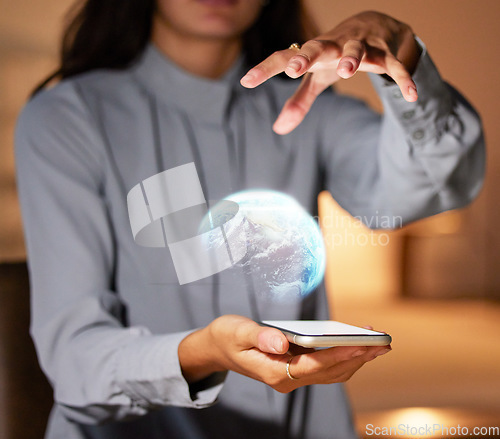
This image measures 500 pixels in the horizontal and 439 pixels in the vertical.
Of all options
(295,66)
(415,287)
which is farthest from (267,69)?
(415,287)

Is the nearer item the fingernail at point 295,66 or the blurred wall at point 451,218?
the fingernail at point 295,66

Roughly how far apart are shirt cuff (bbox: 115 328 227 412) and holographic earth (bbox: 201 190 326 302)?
0.20ft

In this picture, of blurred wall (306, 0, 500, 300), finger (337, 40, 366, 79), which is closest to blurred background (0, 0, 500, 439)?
blurred wall (306, 0, 500, 300)

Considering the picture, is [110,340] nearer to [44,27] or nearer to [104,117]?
[104,117]

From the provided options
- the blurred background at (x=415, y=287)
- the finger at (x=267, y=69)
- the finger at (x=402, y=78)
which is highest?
the finger at (x=267, y=69)

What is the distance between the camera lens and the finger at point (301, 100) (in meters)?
0.34

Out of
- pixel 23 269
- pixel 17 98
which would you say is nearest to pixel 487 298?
pixel 23 269

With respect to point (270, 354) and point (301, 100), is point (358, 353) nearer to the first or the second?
point (270, 354)

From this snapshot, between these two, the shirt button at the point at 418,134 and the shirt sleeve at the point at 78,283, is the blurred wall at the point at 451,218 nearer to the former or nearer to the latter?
the shirt button at the point at 418,134

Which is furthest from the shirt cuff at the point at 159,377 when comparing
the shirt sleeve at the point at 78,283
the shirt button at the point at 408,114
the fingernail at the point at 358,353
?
the shirt button at the point at 408,114

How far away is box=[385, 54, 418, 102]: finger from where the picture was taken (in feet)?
0.90

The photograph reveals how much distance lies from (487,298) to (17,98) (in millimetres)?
570

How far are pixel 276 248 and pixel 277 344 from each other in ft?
0.24

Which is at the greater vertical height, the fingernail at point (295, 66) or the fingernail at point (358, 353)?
the fingernail at point (295, 66)
